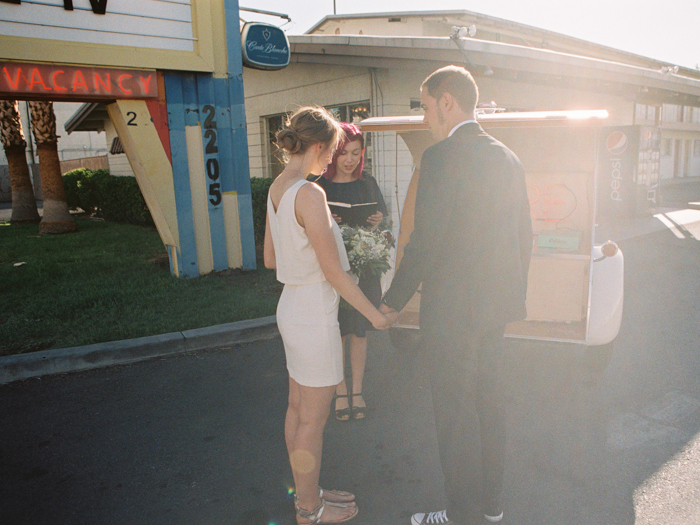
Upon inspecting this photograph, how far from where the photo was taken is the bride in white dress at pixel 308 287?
2.17m

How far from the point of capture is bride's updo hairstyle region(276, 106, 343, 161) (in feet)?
7.40

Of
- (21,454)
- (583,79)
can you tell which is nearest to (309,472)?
(21,454)

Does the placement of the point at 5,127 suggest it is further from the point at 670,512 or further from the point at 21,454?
the point at 670,512

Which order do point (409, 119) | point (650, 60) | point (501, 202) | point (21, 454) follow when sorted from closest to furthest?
point (501, 202) < point (21, 454) < point (409, 119) < point (650, 60)

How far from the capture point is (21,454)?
3188mm

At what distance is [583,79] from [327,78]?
21.5ft

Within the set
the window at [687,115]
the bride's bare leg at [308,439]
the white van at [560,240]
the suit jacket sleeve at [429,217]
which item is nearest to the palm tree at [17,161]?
the white van at [560,240]

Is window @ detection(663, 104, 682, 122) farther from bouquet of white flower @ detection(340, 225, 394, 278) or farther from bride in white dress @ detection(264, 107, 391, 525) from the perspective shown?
bride in white dress @ detection(264, 107, 391, 525)

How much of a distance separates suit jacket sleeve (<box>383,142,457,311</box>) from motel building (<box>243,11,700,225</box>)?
4.76 m

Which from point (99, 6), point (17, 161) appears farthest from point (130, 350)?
point (17, 161)

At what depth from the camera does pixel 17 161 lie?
14133 millimetres

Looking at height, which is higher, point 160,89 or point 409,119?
point 160,89

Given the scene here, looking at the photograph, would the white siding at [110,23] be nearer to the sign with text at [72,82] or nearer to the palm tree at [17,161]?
the sign with text at [72,82]

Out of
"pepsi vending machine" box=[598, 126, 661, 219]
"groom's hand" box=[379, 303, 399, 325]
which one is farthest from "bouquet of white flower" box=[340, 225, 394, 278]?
"pepsi vending machine" box=[598, 126, 661, 219]
